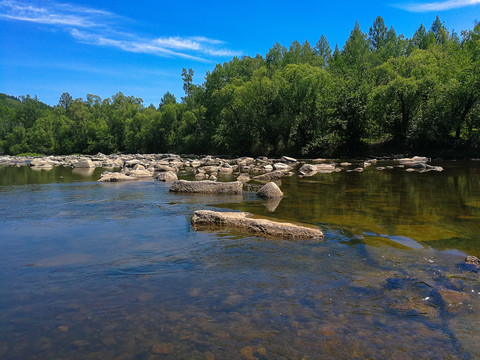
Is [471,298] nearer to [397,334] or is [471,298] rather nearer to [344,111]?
[397,334]

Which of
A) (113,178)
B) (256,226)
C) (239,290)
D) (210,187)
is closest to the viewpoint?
(239,290)

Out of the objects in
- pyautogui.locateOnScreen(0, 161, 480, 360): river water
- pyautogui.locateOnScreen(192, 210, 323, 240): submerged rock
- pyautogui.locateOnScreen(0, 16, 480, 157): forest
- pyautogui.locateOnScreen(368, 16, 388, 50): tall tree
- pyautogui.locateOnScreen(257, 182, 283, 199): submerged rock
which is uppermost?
pyautogui.locateOnScreen(368, 16, 388, 50): tall tree

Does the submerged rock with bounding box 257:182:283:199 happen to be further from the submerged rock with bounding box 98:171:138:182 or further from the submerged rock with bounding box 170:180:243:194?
the submerged rock with bounding box 98:171:138:182

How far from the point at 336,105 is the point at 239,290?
42.3 metres

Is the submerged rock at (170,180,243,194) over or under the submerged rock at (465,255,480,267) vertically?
over

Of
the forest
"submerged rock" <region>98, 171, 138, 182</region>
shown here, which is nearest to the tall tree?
the forest

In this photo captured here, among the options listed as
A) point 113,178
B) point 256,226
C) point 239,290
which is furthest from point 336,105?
point 239,290

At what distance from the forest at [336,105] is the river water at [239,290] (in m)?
32.8

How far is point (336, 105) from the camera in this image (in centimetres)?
Result: 4316

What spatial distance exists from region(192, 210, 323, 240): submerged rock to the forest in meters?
35.3

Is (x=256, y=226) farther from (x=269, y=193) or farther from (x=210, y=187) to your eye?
(x=210, y=187)

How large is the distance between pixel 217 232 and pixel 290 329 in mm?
4267

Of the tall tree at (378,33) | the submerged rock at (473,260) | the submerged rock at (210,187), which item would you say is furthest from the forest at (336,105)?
the submerged rock at (473,260)

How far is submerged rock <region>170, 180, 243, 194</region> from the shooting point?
1357cm
